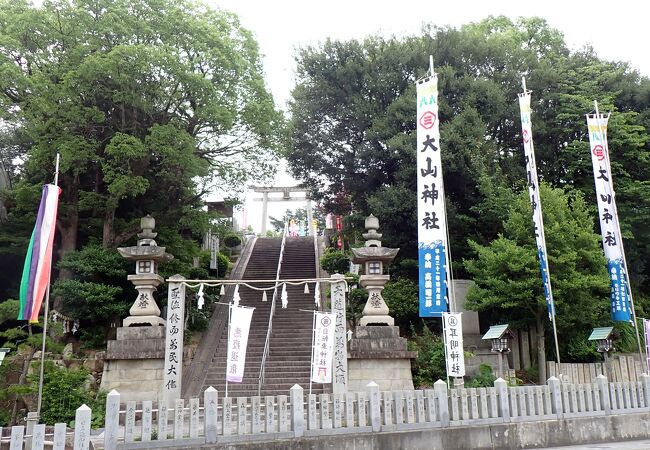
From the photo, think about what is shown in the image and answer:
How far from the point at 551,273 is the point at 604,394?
4.47 metres

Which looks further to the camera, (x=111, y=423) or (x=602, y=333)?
(x=602, y=333)

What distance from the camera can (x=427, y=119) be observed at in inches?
502

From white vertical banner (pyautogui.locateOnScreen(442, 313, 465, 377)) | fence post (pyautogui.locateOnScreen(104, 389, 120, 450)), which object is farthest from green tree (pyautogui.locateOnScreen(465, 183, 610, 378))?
fence post (pyautogui.locateOnScreen(104, 389, 120, 450))

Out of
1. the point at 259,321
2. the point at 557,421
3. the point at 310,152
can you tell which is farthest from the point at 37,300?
the point at 310,152

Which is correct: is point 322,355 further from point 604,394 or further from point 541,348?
point 541,348

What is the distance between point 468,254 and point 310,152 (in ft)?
23.8

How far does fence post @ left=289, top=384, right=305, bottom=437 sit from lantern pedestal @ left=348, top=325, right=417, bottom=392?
5.22 metres

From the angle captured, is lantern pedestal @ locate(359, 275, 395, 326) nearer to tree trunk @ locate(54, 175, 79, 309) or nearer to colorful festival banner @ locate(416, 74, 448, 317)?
colorful festival banner @ locate(416, 74, 448, 317)

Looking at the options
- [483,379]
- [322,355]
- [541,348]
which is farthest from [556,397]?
[541,348]

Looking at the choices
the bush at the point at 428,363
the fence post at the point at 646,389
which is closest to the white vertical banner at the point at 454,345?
the bush at the point at 428,363

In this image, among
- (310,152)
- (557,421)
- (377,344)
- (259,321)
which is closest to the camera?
(557,421)

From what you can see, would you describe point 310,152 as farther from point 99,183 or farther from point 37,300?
point 37,300

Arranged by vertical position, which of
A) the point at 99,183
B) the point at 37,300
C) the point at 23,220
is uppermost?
Result: the point at 99,183

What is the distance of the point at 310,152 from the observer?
69.2 ft
